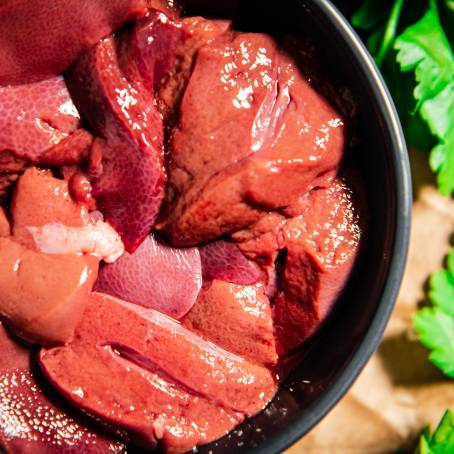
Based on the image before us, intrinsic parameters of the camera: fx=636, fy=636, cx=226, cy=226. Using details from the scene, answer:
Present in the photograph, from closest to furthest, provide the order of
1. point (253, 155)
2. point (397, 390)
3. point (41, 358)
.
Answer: point (253, 155) < point (41, 358) < point (397, 390)

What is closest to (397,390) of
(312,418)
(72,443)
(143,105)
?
(312,418)

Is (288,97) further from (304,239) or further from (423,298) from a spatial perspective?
(423,298)

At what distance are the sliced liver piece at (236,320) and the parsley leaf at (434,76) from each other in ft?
2.03

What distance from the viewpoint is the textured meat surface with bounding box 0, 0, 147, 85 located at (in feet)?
3.61

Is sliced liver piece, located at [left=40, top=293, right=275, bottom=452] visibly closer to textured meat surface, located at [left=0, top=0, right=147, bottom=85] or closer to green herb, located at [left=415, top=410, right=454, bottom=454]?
textured meat surface, located at [left=0, top=0, right=147, bottom=85]

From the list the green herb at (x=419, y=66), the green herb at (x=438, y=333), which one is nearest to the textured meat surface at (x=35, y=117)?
the green herb at (x=419, y=66)

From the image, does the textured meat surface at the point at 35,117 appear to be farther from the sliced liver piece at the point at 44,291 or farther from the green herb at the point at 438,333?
the green herb at the point at 438,333

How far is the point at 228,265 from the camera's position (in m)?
1.18

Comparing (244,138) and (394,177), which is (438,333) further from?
(244,138)

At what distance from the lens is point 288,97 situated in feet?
3.67

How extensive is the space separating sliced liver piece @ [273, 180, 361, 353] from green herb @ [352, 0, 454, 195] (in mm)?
425

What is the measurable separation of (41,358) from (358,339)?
58 cm

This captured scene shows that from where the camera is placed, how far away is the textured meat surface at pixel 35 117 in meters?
1.15

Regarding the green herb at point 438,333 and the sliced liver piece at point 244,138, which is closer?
the sliced liver piece at point 244,138
